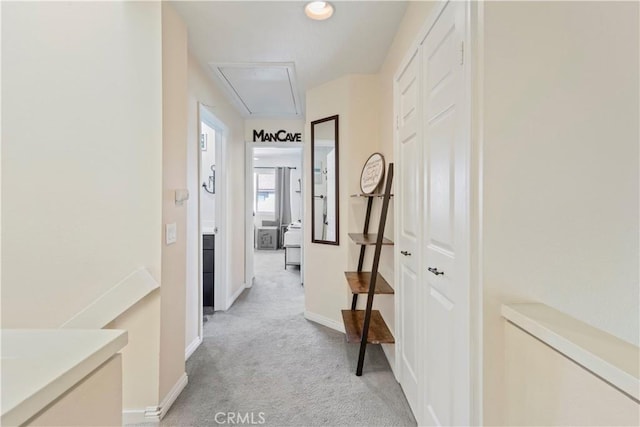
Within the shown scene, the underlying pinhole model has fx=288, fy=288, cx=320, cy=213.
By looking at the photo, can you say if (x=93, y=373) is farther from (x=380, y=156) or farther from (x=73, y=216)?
(x=380, y=156)

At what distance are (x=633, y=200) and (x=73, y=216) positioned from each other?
2.59 meters

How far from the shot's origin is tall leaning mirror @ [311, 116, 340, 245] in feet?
9.53

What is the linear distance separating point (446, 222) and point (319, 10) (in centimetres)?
156

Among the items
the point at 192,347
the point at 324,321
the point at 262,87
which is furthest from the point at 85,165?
the point at 324,321

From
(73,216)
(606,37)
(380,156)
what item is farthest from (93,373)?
(380,156)

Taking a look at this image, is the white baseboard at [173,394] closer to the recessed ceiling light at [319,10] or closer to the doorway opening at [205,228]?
the doorway opening at [205,228]

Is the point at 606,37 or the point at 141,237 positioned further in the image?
the point at 141,237

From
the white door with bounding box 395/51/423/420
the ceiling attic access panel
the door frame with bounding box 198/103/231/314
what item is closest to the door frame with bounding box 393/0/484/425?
the white door with bounding box 395/51/423/420

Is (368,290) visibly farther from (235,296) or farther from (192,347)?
(235,296)

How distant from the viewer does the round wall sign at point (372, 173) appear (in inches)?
94.0

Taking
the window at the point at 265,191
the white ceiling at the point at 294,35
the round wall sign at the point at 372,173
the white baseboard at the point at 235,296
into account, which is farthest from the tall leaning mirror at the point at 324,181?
the window at the point at 265,191

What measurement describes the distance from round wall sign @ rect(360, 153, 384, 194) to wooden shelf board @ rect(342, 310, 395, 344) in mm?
1085

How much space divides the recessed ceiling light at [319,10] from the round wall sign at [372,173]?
3.63 ft

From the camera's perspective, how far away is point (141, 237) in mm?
1667
